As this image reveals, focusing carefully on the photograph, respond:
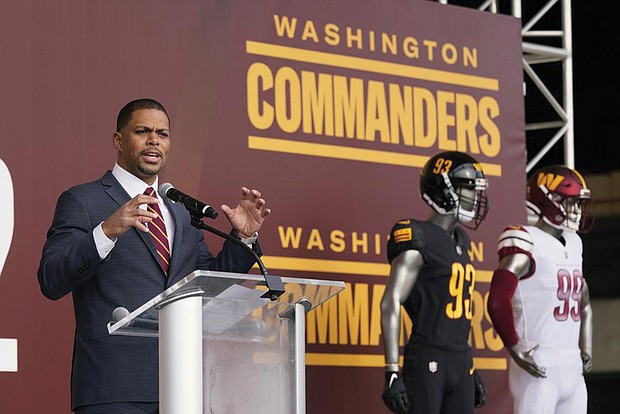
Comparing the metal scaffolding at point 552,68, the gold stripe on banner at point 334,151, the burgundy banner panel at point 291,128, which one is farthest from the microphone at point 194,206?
the metal scaffolding at point 552,68

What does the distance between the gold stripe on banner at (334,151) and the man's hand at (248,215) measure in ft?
7.67

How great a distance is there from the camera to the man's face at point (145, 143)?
3.66 m

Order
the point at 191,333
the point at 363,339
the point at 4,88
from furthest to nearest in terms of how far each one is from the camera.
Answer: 1. the point at 363,339
2. the point at 4,88
3. the point at 191,333

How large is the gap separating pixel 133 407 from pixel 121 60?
237cm

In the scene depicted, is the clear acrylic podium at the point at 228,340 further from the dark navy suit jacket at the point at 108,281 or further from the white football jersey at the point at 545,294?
the white football jersey at the point at 545,294

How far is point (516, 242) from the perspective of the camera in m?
5.66

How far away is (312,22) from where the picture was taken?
20.1ft

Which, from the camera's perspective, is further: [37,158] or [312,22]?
[312,22]

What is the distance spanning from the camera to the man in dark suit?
3.39m

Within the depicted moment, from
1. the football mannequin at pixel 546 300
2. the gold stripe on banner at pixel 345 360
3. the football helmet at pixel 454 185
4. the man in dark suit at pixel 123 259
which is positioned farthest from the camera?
the gold stripe on banner at pixel 345 360

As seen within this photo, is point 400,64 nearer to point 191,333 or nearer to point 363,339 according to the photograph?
point 363,339

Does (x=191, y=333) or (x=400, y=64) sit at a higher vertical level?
(x=400, y=64)

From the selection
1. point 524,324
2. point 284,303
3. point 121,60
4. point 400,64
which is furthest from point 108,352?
point 400,64

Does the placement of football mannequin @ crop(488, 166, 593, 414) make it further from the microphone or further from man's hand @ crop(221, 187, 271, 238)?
the microphone
